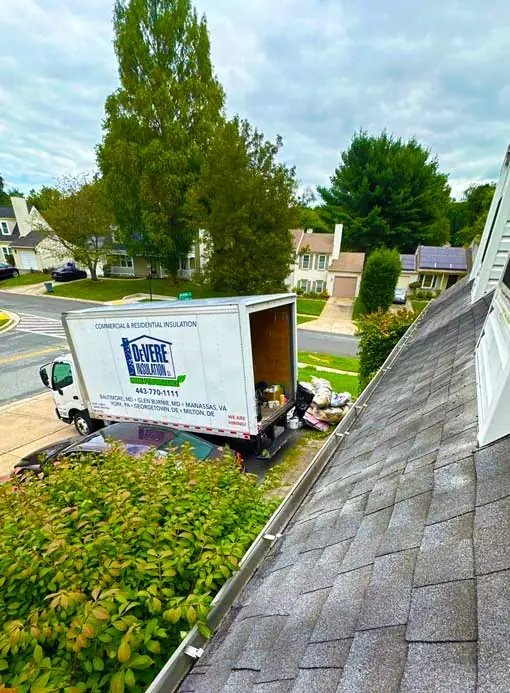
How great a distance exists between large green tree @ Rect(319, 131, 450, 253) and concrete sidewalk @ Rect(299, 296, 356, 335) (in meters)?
10.9

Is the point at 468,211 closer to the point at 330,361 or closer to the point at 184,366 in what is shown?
the point at 330,361

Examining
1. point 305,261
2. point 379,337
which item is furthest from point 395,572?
point 305,261

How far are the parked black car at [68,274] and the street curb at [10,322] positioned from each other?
12.1 metres

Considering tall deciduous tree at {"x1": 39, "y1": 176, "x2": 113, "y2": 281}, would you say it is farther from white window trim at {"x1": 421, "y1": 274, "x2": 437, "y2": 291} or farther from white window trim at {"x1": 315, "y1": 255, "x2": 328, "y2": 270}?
white window trim at {"x1": 421, "y1": 274, "x2": 437, "y2": 291}

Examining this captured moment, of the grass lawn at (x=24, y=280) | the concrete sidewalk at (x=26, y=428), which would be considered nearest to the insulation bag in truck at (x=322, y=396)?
the concrete sidewalk at (x=26, y=428)

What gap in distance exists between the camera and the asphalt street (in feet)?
40.5

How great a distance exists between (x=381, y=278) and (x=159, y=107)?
70.9ft

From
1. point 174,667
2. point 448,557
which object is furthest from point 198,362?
point 448,557

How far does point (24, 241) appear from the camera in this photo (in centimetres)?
4194

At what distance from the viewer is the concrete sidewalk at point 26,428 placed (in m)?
7.98

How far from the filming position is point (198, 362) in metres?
6.77

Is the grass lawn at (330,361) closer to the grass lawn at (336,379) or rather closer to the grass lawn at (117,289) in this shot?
the grass lawn at (336,379)

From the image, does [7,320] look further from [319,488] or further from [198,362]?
[319,488]

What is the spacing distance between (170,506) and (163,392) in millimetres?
5009
